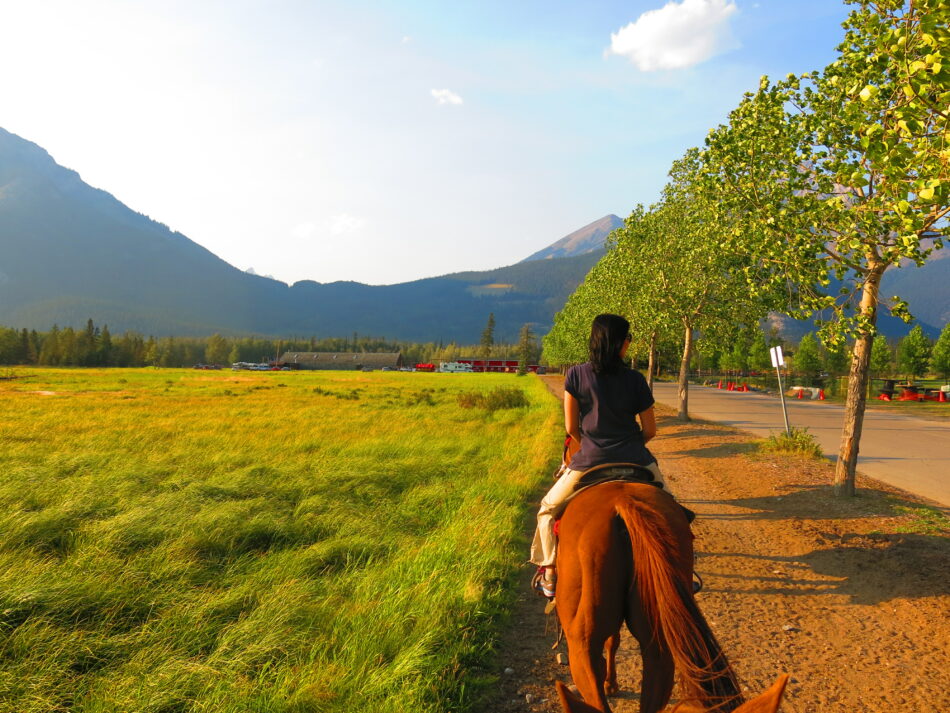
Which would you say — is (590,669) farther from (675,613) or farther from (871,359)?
(871,359)

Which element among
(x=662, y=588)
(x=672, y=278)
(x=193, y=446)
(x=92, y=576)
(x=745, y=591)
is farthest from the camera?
(x=672, y=278)

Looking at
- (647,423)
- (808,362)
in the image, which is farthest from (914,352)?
(647,423)

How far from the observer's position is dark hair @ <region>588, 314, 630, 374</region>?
415 cm

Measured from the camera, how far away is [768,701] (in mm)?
2143

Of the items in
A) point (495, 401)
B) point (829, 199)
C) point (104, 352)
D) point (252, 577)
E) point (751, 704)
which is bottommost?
point (104, 352)

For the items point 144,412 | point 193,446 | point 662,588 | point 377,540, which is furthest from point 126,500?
point 144,412

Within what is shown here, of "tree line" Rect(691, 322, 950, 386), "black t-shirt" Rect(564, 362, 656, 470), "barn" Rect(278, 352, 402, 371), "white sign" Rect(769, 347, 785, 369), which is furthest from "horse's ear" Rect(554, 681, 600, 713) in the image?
"barn" Rect(278, 352, 402, 371)

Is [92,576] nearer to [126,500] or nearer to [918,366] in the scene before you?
[126,500]

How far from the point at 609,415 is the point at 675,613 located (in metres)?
1.69

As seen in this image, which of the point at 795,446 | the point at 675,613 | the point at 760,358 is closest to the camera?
the point at 675,613

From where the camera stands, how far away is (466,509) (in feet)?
28.8

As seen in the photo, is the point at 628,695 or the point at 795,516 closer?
the point at 628,695

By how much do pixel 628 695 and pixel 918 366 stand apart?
208ft

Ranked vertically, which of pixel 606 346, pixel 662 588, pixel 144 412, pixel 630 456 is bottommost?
pixel 144 412
